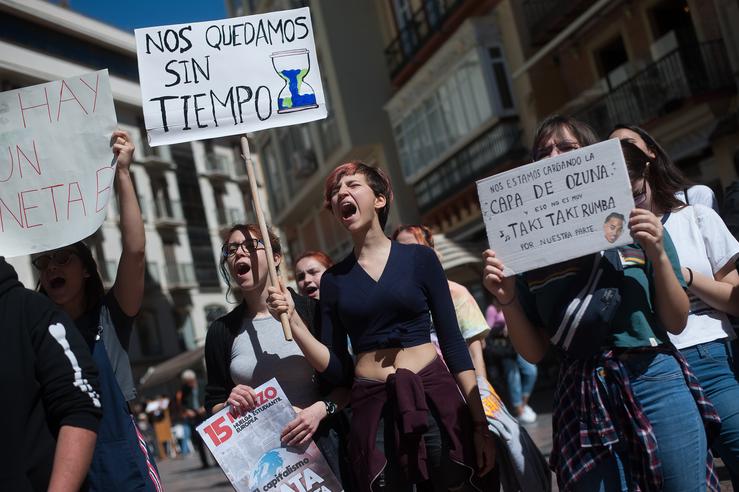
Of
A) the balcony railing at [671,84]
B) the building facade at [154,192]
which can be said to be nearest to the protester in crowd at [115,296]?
the balcony railing at [671,84]

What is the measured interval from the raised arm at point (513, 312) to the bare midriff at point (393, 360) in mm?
366

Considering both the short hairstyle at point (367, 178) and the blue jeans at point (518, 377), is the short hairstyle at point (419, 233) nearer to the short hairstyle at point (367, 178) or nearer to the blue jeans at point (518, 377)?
the short hairstyle at point (367, 178)

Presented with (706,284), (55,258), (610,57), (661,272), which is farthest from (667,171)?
(610,57)

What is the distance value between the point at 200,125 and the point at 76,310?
1.10 m

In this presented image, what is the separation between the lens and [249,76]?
145 inches

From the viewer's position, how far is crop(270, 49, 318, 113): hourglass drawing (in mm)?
3695

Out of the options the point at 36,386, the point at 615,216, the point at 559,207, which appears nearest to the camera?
the point at 36,386

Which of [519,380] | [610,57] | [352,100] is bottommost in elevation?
[519,380]

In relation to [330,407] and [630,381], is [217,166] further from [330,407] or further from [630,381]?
[630,381]

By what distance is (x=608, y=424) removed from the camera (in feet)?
8.50

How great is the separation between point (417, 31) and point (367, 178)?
2019 cm

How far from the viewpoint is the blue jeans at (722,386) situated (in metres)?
2.92

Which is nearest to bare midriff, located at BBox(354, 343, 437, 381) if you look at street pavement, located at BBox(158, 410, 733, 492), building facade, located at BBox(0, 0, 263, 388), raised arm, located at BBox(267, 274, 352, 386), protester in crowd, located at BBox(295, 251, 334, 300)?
raised arm, located at BBox(267, 274, 352, 386)

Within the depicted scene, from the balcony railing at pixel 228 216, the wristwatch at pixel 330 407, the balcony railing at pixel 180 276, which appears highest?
the balcony railing at pixel 228 216
